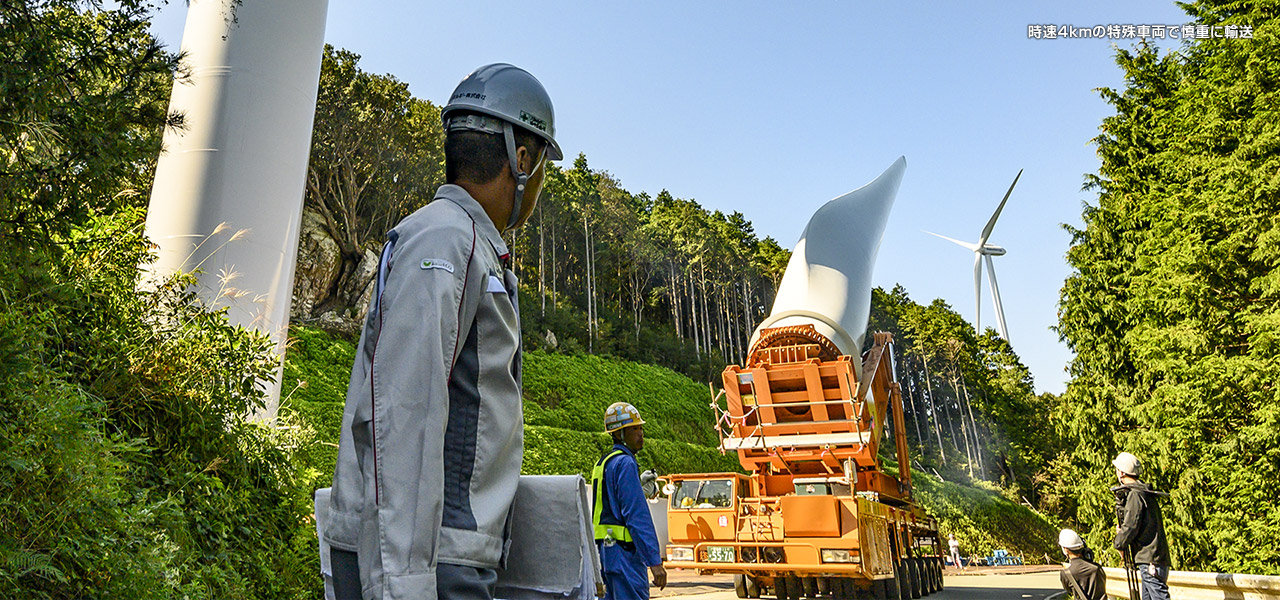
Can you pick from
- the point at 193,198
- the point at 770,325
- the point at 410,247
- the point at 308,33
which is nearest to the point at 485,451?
the point at 410,247

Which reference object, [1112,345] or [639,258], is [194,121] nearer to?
[1112,345]

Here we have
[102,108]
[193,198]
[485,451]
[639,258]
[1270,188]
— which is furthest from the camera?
[639,258]

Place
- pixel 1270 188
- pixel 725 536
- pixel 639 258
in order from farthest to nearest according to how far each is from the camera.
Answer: pixel 639 258 < pixel 725 536 < pixel 1270 188

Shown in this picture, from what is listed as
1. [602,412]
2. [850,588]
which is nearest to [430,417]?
[850,588]

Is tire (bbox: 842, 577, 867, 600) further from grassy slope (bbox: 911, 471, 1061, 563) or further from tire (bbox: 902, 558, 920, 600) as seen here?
grassy slope (bbox: 911, 471, 1061, 563)

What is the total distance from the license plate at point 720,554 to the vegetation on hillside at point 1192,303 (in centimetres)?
460

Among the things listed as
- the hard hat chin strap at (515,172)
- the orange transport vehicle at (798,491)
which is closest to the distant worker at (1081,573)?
the orange transport vehicle at (798,491)

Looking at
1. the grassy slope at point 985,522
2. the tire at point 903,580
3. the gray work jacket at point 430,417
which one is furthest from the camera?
the grassy slope at point 985,522

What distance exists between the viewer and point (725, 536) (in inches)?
475

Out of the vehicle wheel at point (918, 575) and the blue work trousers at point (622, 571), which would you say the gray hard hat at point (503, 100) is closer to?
the blue work trousers at point (622, 571)

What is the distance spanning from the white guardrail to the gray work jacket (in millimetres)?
7340

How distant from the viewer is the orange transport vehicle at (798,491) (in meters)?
11.4

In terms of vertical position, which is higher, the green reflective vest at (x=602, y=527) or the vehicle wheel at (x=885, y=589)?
the green reflective vest at (x=602, y=527)

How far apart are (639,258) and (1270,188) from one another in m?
45.8
